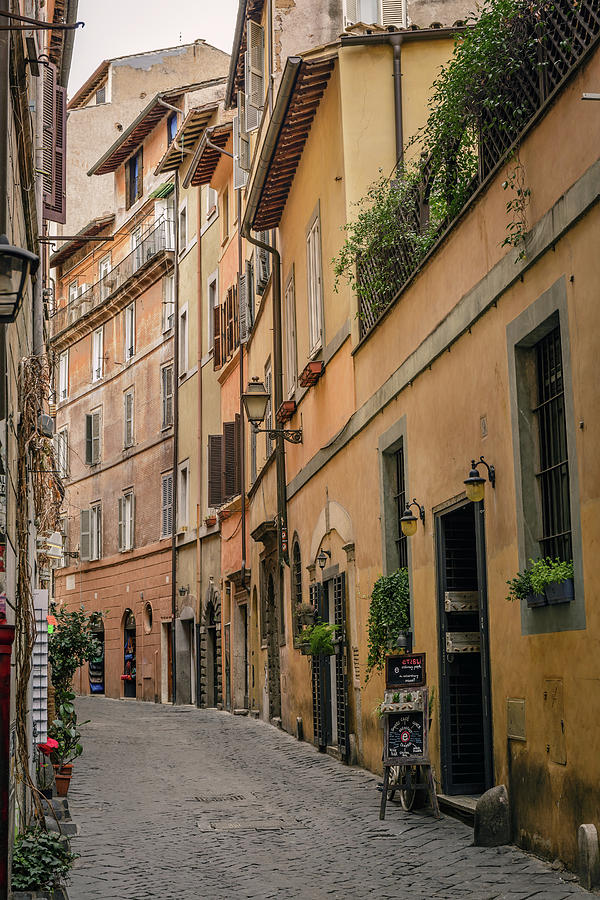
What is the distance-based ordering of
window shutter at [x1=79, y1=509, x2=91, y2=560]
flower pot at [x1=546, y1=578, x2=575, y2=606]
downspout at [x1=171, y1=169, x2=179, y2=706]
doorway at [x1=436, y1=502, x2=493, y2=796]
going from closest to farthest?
flower pot at [x1=546, y1=578, x2=575, y2=606], doorway at [x1=436, y1=502, x2=493, y2=796], downspout at [x1=171, y1=169, x2=179, y2=706], window shutter at [x1=79, y1=509, x2=91, y2=560]

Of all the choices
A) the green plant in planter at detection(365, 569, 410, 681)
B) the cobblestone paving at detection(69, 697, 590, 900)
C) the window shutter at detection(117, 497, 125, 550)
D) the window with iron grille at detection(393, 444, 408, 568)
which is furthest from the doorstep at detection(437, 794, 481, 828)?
the window shutter at detection(117, 497, 125, 550)

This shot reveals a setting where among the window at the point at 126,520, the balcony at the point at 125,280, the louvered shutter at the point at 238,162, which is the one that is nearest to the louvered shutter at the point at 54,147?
the louvered shutter at the point at 238,162

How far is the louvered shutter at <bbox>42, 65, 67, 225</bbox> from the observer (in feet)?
50.5

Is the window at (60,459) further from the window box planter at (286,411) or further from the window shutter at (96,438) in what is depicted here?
the window shutter at (96,438)

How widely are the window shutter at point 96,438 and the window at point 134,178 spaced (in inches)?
254

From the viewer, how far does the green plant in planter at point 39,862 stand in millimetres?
6887

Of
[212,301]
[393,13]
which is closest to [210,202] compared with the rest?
[212,301]

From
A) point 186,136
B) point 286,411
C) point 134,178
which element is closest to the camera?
point 286,411

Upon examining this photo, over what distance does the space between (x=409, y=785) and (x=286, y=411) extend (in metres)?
9.29

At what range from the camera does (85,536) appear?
38.1m

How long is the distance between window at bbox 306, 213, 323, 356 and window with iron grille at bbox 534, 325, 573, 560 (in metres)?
7.69

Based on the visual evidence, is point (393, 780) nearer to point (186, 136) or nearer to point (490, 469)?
point (490, 469)

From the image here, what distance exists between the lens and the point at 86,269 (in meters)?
40.7

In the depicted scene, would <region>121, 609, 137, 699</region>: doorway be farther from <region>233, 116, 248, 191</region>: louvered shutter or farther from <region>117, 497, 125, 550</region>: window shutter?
<region>233, 116, 248, 191</region>: louvered shutter
